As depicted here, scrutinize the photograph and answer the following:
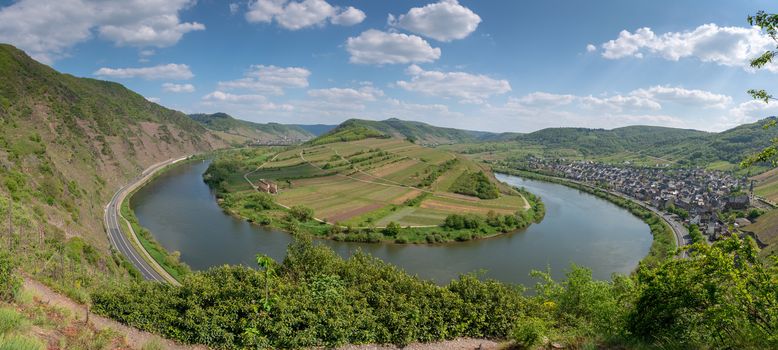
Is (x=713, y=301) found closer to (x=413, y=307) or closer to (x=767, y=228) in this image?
(x=413, y=307)

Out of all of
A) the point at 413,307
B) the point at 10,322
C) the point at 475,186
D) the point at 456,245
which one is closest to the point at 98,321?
the point at 10,322

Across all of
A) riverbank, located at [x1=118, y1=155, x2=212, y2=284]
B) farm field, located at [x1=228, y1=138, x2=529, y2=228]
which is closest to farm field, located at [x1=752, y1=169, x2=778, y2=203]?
farm field, located at [x1=228, y1=138, x2=529, y2=228]

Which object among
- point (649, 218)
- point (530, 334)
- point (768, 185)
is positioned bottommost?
point (649, 218)

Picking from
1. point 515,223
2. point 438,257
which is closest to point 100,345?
point 438,257

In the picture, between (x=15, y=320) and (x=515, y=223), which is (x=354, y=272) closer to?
(x=15, y=320)

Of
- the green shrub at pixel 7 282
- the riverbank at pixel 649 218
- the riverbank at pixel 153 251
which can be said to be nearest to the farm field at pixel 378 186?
the riverbank at pixel 649 218

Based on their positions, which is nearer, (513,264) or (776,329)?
(776,329)

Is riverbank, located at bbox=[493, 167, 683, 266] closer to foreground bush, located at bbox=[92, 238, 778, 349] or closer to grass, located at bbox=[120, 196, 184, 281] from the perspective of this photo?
foreground bush, located at bbox=[92, 238, 778, 349]
